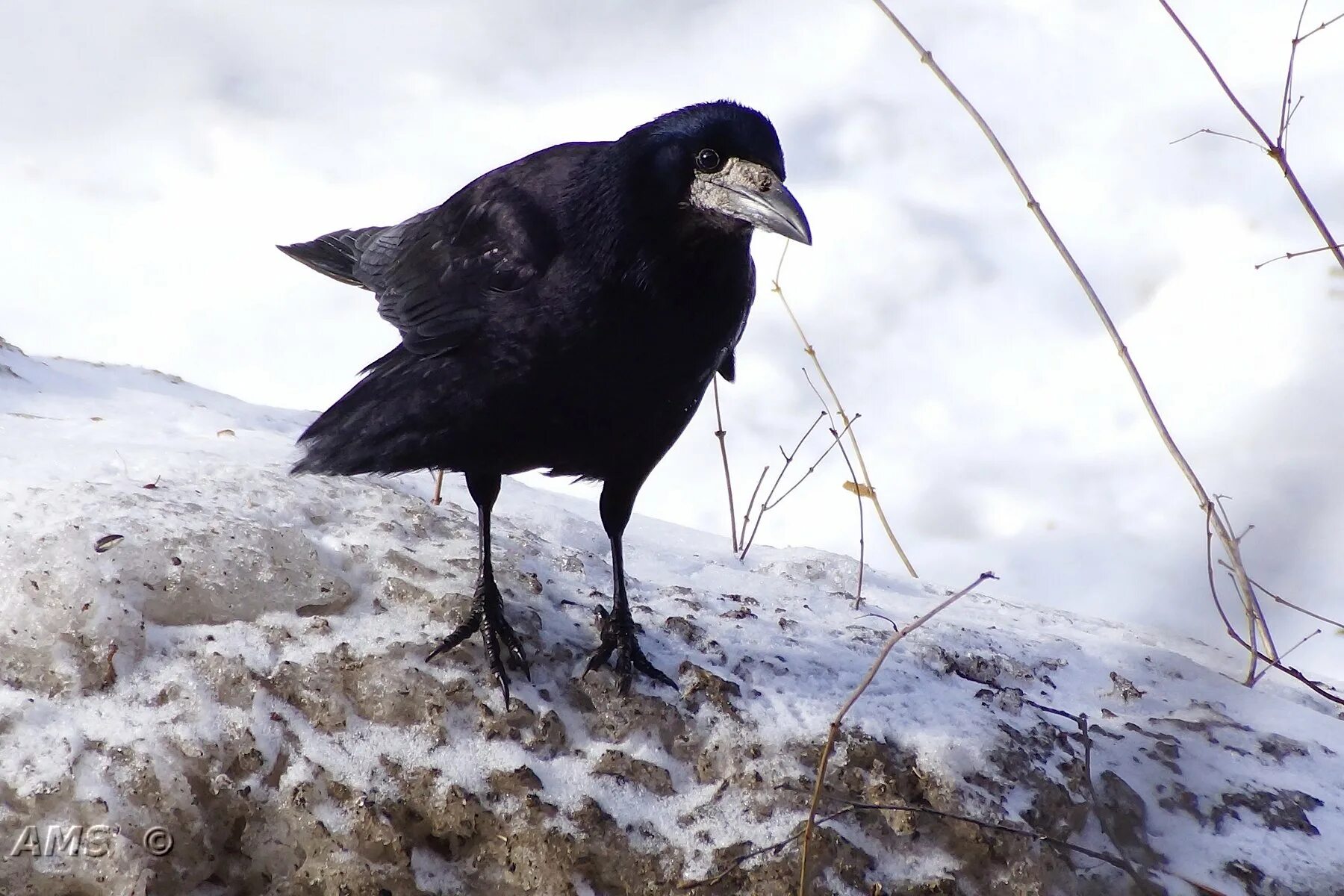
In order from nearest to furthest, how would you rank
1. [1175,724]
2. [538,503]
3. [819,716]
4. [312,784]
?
[312,784] < [819,716] < [1175,724] < [538,503]

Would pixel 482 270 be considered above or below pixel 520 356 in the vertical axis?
above

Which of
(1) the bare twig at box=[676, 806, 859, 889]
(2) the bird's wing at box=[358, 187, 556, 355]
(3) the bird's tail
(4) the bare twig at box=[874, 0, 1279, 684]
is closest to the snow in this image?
(1) the bare twig at box=[676, 806, 859, 889]

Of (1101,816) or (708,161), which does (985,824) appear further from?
(708,161)

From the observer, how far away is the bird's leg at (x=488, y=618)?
2.33 m

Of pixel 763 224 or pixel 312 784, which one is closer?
pixel 312 784

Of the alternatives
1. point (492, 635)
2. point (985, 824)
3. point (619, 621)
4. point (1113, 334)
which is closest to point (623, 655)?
point (619, 621)

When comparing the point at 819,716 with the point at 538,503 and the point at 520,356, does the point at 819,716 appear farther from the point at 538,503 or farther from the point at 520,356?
the point at 538,503

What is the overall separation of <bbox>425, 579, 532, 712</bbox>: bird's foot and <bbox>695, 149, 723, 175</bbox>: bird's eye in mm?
966

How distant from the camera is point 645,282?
2.37 m

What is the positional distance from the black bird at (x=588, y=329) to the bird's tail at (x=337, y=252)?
758 millimetres

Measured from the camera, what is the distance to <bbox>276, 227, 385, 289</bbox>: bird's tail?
11.2 feet

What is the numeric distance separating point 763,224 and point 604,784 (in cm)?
107

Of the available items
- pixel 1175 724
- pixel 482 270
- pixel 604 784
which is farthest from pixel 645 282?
pixel 1175 724

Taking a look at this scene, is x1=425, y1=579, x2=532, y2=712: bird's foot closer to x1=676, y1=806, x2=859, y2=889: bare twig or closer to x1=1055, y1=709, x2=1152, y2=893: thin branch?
x1=676, y1=806, x2=859, y2=889: bare twig
